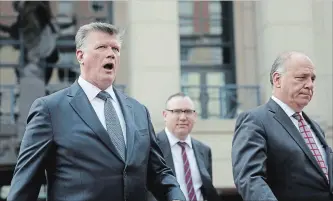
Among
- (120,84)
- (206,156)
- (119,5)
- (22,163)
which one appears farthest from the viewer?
(119,5)

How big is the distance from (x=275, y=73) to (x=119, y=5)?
8593 mm

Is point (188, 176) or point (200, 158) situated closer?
point (188, 176)

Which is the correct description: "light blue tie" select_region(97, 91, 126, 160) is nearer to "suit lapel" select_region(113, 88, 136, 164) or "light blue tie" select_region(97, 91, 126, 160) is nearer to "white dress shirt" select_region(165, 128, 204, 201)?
"suit lapel" select_region(113, 88, 136, 164)

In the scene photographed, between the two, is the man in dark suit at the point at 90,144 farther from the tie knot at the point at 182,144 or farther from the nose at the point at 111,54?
the tie knot at the point at 182,144

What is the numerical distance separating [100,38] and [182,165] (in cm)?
367

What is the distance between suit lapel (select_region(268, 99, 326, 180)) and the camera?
16.1 ft

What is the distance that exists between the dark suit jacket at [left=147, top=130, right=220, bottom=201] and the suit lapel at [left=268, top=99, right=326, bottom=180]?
9.01 feet

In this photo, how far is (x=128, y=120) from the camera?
4.52 meters

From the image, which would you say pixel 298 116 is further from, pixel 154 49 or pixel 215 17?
pixel 215 17

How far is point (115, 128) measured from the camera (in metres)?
4.42

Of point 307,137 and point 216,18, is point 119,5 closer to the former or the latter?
point 216,18

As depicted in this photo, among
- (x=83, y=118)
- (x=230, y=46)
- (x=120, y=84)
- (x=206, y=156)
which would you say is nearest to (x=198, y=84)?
(x=230, y=46)

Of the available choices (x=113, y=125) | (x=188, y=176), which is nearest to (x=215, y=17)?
(x=188, y=176)

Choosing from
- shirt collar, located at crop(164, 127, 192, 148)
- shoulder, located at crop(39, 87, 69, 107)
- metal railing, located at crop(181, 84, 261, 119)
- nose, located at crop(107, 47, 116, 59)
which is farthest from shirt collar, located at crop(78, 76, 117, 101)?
metal railing, located at crop(181, 84, 261, 119)
